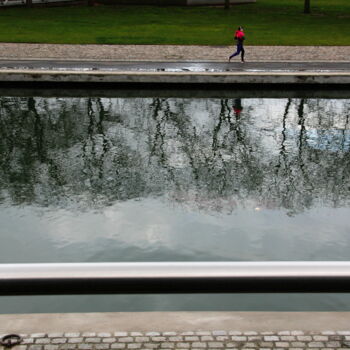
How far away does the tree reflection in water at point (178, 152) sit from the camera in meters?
12.7

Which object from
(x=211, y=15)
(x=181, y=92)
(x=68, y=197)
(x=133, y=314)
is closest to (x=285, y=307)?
(x=133, y=314)

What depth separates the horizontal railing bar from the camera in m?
1.30

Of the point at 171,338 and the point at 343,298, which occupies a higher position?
the point at 171,338

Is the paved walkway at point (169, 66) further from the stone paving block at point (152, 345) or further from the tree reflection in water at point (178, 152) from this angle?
the stone paving block at point (152, 345)

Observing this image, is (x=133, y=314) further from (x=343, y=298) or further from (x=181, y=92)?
(x=181, y=92)

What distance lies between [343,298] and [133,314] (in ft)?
12.6

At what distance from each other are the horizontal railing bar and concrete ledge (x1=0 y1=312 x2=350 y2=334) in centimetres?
404

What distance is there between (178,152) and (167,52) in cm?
1508

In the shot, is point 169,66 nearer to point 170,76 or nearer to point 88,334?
point 170,76

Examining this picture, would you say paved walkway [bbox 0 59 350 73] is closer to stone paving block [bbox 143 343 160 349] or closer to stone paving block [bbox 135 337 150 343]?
stone paving block [bbox 135 337 150 343]

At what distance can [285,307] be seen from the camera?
776cm

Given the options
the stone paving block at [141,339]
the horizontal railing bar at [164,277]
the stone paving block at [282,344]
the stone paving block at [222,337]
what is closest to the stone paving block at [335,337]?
the stone paving block at [282,344]

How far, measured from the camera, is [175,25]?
3959 centimetres

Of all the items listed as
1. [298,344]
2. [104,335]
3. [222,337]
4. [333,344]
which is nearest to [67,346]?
[104,335]
